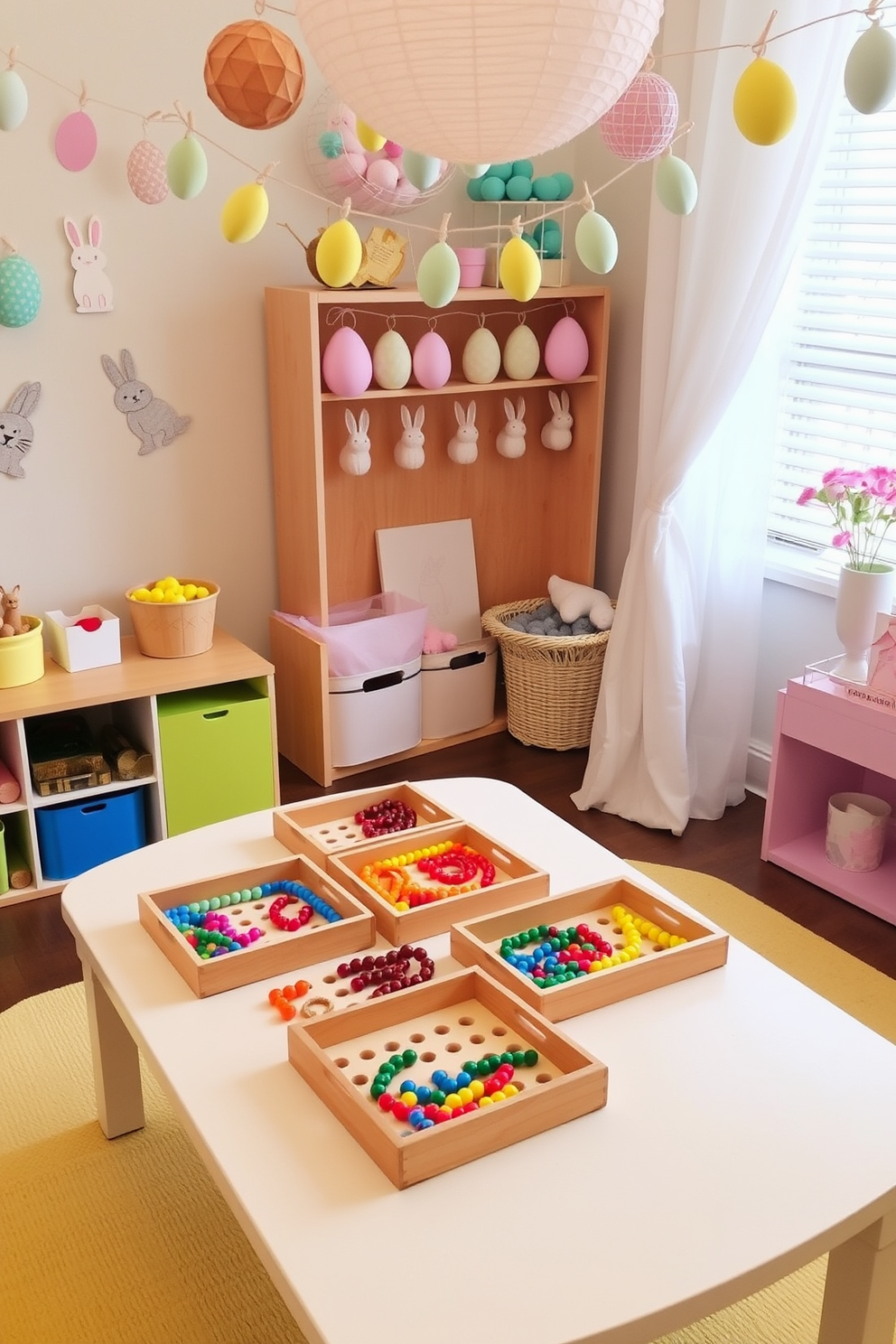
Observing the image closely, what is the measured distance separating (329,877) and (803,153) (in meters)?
1.86

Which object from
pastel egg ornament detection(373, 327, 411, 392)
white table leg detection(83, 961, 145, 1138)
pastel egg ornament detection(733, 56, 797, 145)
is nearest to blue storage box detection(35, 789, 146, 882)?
white table leg detection(83, 961, 145, 1138)

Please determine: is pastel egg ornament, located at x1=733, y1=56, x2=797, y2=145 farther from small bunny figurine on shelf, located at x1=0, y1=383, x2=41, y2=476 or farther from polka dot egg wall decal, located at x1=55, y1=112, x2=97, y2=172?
small bunny figurine on shelf, located at x1=0, y1=383, x2=41, y2=476

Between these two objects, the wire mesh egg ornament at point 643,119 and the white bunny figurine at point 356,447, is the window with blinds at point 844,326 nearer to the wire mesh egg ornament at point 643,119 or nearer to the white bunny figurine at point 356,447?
the white bunny figurine at point 356,447

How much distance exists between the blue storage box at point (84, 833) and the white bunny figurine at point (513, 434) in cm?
145

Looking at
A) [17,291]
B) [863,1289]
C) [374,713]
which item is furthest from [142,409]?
[863,1289]

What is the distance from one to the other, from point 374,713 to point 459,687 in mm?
339

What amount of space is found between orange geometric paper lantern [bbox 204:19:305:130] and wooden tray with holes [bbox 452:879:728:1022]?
42.5 inches

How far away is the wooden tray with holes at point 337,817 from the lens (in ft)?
6.48

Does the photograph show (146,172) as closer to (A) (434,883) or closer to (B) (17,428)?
(B) (17,428)

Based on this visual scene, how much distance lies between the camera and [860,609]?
270cm

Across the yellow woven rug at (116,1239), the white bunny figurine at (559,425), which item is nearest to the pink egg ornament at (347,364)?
the white bunny figurine at (559,425)

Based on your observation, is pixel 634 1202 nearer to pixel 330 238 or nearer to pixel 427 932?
pixel 427 932

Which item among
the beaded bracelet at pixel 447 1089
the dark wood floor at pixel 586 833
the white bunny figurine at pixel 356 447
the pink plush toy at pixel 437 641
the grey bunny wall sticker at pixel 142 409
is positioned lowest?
the dark wood floor at pixel 586 833

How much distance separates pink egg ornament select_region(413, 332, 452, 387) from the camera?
10.6ft
